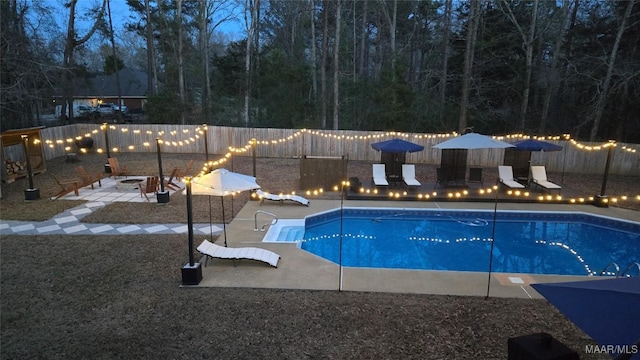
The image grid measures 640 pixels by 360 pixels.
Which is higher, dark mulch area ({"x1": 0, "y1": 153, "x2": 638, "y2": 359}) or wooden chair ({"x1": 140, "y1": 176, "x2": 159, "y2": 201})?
wooden chair ({"x1": 140, "y1": 176, "x2": 159, "y2": 201})

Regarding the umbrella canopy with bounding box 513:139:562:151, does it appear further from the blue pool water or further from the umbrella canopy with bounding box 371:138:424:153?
the umbrella canopy with bounding box 371:138:424:153

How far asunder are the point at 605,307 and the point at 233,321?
4.14m

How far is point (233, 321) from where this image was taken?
17.1ft

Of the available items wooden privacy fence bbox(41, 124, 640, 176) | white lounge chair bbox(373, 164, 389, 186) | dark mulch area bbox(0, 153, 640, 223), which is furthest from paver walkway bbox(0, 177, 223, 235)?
wooden privacy fence bbox(41, 124, 640, 176)

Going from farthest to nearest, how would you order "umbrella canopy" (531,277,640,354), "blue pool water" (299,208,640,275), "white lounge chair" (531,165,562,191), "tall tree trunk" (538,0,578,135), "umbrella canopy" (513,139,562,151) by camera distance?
"tall tree trunk" (538,0,578,135), "white lounge chair" (531,165,562,191), "umbrella canopy" (513,139,562,151), "blue pool water" (299,208,640,275), "umbrella canopy" (531,277,640,354)

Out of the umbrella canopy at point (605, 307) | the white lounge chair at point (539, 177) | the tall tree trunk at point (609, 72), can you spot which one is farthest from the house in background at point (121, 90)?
the umbrella canopy at point (605, 307)

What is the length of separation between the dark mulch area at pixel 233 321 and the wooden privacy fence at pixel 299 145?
28.8 ft

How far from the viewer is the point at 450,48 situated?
20766 millimetres

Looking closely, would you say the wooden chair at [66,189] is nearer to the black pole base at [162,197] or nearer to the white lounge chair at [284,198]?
the black pole base at [162,197]

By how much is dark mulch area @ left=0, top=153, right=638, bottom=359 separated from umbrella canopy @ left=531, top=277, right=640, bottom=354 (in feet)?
6.21

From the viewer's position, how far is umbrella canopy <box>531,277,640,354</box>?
2656mm

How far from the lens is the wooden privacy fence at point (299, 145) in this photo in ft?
49.4

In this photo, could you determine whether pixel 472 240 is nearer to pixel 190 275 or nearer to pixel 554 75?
pixel 190 275

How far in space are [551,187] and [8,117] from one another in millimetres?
19870
